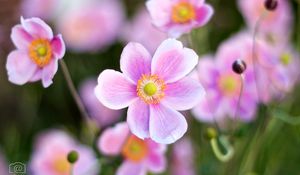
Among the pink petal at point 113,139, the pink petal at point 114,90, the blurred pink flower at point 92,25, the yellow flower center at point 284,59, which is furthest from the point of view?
the blurred pink flower at point 92,25

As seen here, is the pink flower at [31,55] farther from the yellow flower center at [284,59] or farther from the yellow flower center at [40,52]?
the yellow flower center at [284,59]

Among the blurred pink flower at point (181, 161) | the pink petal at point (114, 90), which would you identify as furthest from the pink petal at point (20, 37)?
the blurred pink flower at point (181, 161)

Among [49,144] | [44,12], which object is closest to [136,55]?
[49,144]

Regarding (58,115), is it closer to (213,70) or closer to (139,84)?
(213,70)

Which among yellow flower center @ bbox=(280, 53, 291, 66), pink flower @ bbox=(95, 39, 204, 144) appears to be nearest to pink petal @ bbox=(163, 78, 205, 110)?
pink flower @ bbox=(95, 39, 204, 144)

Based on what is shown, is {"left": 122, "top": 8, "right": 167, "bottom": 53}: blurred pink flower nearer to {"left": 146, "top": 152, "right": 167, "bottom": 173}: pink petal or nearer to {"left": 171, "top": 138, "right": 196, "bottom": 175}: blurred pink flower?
{"left": 171, "top": 138, "right": 196, "bottom": 175}: blurred pink flower
